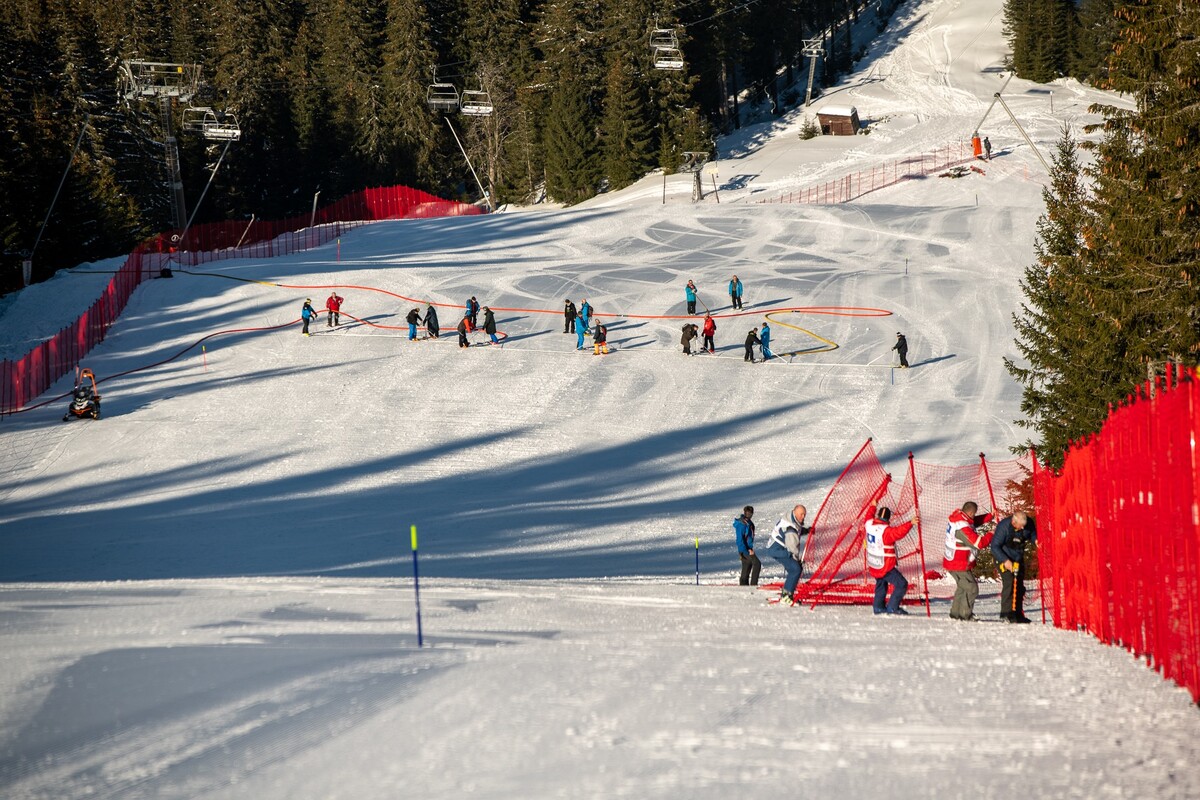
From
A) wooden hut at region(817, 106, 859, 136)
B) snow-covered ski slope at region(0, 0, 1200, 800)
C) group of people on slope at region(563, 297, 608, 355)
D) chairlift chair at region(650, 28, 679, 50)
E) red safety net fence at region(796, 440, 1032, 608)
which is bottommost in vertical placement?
red safety net fence at region(796, 440, 1032, 608)

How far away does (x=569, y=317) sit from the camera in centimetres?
3384

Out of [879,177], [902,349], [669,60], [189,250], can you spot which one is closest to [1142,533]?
[902,349]

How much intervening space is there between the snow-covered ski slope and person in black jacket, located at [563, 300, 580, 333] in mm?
547

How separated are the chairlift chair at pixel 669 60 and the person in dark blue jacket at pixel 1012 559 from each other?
4970 cm

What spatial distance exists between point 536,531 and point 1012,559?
9.79 metres

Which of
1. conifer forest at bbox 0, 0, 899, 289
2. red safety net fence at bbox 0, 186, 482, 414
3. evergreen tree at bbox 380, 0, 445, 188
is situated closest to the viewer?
red safety net fence at bbox 0, 186, 482, 414

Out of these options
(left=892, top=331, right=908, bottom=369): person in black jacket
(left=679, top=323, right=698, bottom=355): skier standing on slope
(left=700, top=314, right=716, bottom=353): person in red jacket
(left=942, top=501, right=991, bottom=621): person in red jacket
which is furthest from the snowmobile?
(left=942, top=501, right=991, bottom=621): person in red jacket

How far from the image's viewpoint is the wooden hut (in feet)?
214

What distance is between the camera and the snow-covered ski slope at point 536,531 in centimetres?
642

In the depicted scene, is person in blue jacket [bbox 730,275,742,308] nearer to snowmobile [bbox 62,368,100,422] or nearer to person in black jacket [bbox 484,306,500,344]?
person in black jacket [bbox 484,306,500,344]

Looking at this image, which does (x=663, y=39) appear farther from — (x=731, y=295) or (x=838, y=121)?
(x=731, y=295)

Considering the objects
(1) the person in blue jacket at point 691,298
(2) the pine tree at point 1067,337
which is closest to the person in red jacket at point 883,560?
(2) the pine tree at point 1067,337

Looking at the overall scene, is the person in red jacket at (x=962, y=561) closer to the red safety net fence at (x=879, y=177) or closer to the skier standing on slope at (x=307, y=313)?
the skier standing on slope at (x=307, y=313)

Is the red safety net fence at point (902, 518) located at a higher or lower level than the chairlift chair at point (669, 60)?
lower
